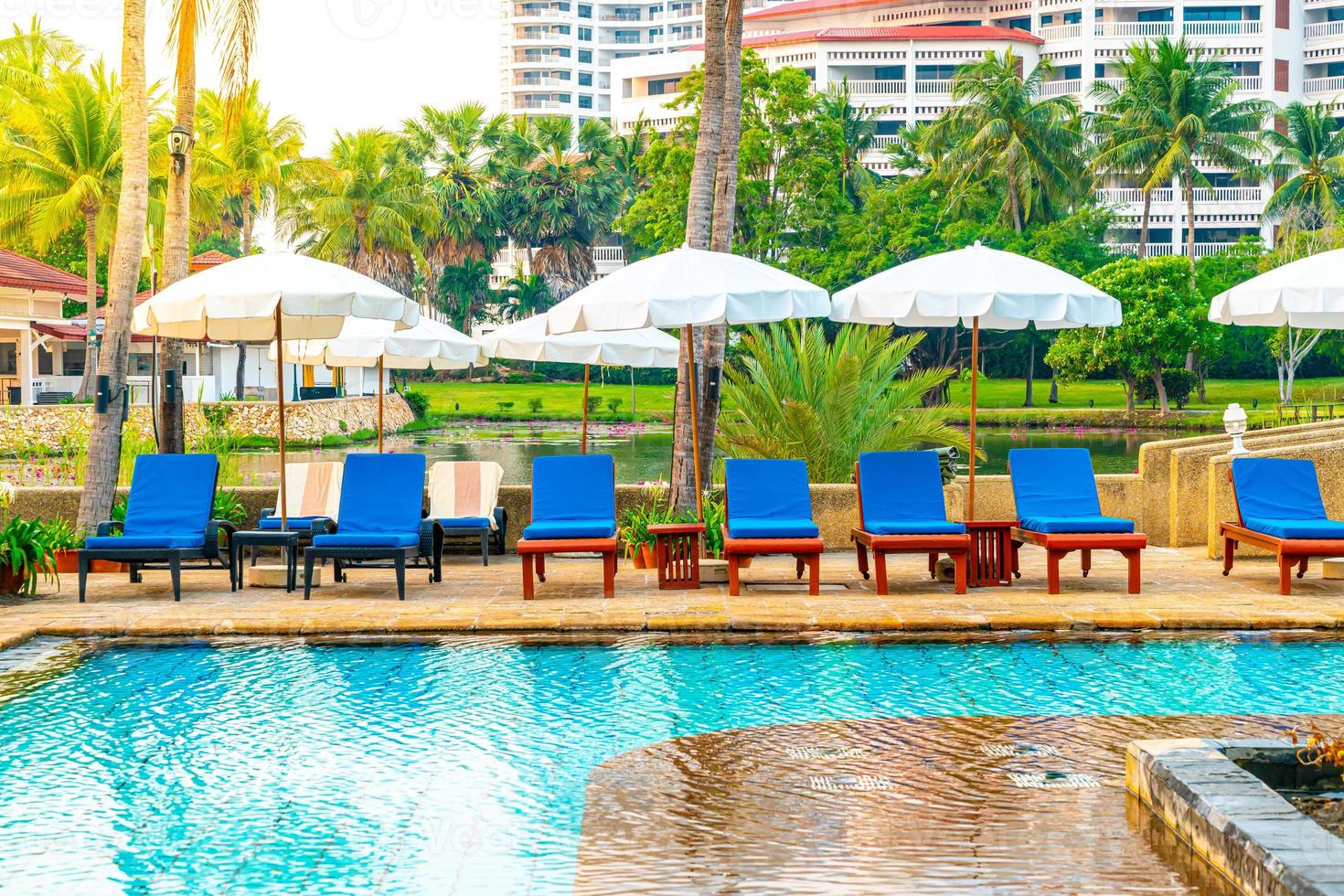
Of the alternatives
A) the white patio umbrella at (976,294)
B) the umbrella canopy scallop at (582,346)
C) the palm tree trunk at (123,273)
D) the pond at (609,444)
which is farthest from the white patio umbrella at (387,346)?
the pond at (609,444)

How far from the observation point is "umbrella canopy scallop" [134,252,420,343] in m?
9.95

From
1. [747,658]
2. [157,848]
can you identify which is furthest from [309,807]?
[747,658]

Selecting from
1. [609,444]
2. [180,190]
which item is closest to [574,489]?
[180,190]

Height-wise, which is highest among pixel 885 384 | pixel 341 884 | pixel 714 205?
pixel 714 205

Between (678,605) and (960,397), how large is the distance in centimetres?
4757

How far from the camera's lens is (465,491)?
12.3 meters

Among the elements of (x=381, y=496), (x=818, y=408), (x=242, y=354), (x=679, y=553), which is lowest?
(x=679, y=553)

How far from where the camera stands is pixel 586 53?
4894 inches

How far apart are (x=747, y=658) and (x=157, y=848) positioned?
13.1 feet

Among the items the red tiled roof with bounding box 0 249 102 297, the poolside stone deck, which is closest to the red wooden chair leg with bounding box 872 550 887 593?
the poolside stone deck

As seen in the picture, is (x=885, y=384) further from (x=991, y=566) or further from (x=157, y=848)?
(x=157, y=848)

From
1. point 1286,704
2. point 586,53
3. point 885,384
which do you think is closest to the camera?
point 1286,704

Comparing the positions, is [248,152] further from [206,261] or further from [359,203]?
[359,203]

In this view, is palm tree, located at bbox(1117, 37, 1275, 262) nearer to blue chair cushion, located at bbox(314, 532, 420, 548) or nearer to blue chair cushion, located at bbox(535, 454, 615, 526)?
blue chair cushion, located at bbox(535, 454, 615, 526)
